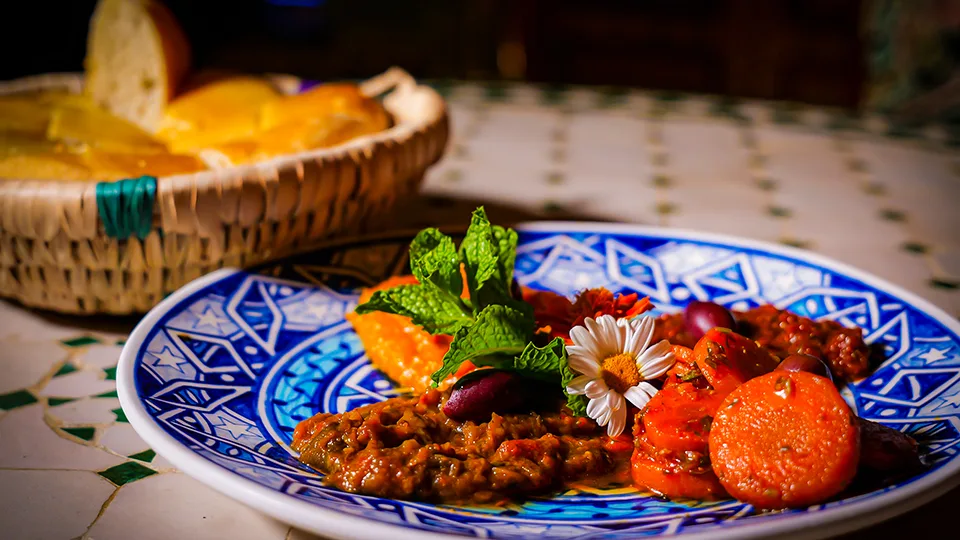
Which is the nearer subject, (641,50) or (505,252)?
(505,252)

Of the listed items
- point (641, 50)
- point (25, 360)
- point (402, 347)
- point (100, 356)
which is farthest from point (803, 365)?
point (641, 50)

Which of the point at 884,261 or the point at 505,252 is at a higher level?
the point at 505,252

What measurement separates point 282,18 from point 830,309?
22.6 feet

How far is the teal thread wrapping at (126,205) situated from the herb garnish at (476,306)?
0.41 metres

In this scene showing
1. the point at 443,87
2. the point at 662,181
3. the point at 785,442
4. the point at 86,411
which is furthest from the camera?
the point at 443,87

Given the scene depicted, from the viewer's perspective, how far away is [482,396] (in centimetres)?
114

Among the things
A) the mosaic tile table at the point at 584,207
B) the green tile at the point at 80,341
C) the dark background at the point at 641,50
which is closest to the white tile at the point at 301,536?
the mosaic tile table at the point at 584,207

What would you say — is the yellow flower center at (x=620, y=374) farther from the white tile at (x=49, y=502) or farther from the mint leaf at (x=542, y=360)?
the white tile at (x=49, y=502)

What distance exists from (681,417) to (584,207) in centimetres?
123

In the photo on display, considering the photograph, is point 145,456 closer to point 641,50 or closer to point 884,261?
point 884,261

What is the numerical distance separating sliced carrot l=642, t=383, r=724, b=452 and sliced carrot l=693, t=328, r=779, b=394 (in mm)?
25

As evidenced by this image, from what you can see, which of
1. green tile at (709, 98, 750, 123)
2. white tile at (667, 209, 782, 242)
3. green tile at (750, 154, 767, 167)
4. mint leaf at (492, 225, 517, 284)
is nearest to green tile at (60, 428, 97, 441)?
mint leaf at (492, 225, 517, 284)

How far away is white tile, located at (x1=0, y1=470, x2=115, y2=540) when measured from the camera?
1.00m

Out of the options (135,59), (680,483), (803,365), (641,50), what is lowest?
(641,50)
